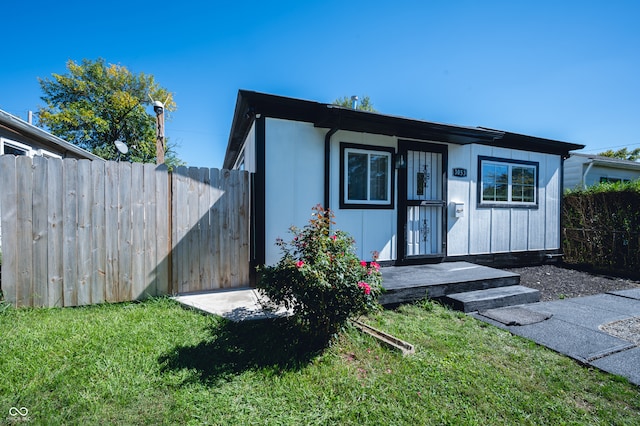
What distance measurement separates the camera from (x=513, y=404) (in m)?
1.89

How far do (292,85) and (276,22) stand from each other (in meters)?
7.63

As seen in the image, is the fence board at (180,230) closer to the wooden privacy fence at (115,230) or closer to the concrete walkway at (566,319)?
the wooden privacy fence at (115,230)

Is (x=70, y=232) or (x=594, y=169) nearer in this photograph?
(x=70, y=232)

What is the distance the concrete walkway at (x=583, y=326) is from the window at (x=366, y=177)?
2433mm

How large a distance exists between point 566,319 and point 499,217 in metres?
3.18

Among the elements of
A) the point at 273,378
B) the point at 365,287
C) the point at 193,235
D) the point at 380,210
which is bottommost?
the point at 273,378

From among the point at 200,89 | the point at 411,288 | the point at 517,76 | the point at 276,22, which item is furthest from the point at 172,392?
the point at 200,89

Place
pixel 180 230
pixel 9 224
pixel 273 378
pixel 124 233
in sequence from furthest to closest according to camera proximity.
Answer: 1. pixel 180 230
2. pixel 124 233
3. pixel 9 224
4. pixel 273 378

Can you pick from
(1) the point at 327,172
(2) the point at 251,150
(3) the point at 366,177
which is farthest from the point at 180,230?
(3) the point at 366,177

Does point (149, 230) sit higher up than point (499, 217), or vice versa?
point (499, 217)

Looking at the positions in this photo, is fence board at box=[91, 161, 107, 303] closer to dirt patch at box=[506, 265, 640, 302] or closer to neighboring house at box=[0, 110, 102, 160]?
neighboring house at box=[0, 110, 102, 160]

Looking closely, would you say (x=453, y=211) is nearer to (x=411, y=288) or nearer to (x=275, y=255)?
(x=411, y=288)

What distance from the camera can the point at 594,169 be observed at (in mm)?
11273

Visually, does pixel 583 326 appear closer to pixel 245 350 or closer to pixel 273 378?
pixel 273 378
